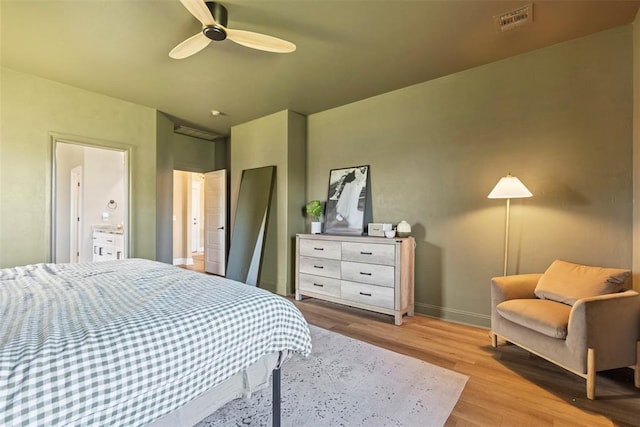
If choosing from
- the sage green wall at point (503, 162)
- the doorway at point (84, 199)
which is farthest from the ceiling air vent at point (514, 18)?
the doorway at point (84, 199)

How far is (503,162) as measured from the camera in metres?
2.89

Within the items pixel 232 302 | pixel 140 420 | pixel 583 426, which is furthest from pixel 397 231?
pixel 140 420

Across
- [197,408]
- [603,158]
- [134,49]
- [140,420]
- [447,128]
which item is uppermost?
[134,49]

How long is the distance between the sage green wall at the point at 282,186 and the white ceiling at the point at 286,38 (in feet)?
2.36

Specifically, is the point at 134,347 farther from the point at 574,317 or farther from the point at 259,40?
the point at 574,317

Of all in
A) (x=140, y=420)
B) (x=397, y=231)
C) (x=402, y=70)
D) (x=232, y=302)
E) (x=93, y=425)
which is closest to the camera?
(x=93, y=425)

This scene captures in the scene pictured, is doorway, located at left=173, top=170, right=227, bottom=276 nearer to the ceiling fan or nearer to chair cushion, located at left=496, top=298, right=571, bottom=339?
the ceiling fan

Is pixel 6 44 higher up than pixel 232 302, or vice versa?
pixel 6 44

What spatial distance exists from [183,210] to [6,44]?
15.7 ft

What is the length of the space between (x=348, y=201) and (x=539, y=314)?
7.92 feet

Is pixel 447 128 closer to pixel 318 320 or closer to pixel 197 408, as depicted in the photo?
pixel 318 320

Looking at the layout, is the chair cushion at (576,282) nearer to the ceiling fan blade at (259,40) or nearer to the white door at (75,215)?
the ceiling fan blade at (259,40)

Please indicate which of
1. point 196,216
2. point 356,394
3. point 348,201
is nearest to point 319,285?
point 348,201

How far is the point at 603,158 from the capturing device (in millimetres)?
2447
